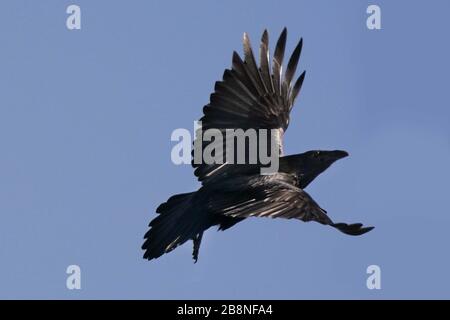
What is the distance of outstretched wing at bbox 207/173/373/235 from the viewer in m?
15.7

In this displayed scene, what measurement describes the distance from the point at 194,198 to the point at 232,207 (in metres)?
1.02

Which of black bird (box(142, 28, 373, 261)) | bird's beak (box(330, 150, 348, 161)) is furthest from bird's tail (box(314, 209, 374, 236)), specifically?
bird's beak (box(330, 150, 348, 161))

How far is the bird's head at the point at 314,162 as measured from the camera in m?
17.8

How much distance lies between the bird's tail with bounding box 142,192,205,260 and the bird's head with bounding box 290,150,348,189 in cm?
165

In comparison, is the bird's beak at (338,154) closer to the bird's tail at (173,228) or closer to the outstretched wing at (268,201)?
the outstretched wing at (268,201)

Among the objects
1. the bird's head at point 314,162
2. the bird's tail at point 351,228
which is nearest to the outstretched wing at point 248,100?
the bird's head at point 314,162

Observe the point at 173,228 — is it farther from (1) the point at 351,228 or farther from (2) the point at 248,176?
(1) the point at 351,228

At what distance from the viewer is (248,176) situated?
56.8ft

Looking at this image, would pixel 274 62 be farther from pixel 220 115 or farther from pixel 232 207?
pixel 232 207

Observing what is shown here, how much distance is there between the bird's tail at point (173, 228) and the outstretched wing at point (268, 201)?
0.35 m

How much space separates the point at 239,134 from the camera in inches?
712
